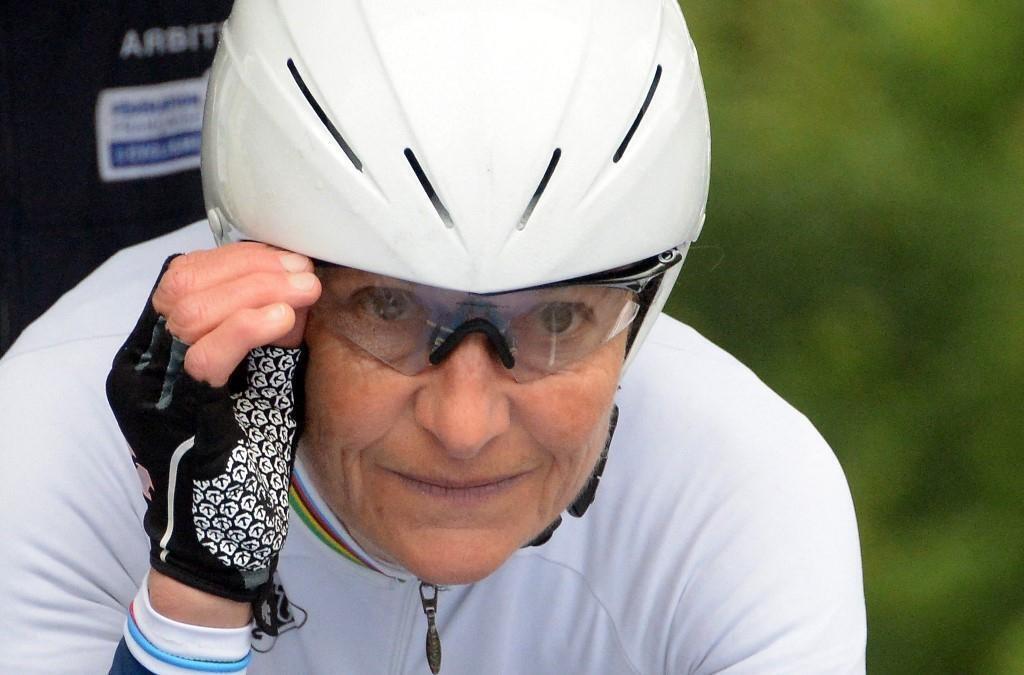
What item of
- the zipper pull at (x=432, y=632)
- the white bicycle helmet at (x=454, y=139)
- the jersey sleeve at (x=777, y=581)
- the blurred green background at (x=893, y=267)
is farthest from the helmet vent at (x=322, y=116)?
the blurred green background at (x=893, y=267)

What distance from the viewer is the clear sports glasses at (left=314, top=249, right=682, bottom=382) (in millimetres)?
2156

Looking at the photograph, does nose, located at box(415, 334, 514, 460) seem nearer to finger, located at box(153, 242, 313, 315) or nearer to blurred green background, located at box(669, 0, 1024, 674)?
finger, located at box(153, 242, 313, 315)

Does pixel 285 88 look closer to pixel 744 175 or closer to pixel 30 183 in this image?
pixel 30 183

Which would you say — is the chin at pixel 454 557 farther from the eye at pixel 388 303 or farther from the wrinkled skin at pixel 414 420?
the eye at pixel 388 303

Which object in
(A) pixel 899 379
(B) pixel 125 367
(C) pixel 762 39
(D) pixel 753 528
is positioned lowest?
(A) pixel 899 379

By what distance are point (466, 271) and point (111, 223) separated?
1473mm

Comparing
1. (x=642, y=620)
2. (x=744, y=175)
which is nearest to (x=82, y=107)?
(x=642, y=620)

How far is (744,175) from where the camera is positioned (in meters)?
5.09

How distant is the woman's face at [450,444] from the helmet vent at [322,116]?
9.2 inches

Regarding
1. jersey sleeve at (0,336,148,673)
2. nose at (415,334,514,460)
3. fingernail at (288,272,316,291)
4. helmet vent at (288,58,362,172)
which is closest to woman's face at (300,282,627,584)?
nose at (415,334,514,460)

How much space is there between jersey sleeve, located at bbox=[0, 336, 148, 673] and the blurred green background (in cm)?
272

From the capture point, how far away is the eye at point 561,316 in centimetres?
223

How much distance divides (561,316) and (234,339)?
48 centimetres

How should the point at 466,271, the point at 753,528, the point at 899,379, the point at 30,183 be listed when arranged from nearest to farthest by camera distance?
the point at 466,271
the point at 753,528
the point at 30,183
the point at 899,379
